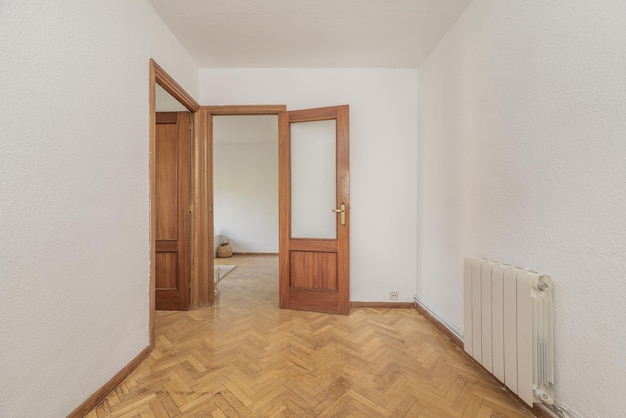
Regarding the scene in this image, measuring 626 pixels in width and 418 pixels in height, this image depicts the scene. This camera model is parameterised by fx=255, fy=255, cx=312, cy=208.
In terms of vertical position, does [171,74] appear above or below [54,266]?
above

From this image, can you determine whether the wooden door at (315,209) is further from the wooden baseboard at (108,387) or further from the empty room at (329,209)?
the wooden baseboard at (108,387)

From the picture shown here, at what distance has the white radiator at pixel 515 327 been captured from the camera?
4.18 feet

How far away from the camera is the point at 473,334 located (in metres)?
1.74

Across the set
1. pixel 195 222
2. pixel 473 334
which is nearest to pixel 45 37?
pixel 195 222

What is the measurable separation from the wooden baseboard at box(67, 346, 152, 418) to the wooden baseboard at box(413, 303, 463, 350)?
2.43 m

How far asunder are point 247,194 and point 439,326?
16.8ft

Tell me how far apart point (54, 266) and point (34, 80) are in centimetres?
86

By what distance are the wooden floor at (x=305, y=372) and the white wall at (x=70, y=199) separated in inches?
13.3

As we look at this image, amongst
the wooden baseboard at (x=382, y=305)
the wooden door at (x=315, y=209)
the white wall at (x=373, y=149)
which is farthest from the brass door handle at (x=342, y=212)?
the wooden baseboard at (x=382, y=305)

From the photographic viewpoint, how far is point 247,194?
6.40m

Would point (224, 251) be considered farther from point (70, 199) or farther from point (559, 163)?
point (559, 163)

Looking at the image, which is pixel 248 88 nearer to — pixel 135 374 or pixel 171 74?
pixel 171 74

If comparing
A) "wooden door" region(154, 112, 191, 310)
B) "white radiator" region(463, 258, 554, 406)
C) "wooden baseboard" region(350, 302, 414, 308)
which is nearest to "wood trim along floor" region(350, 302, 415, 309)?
"wooden baseboard" region(350, 302, 414, 308)

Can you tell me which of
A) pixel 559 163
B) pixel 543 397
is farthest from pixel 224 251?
pixel 559 163
